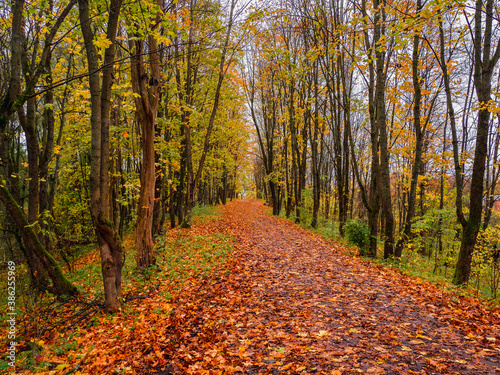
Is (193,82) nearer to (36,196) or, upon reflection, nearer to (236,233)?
(236,233)

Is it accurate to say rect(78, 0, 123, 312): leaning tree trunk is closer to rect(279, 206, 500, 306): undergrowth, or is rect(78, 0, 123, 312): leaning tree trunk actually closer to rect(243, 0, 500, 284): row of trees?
rect(243, 0, 500, 284): row of trees

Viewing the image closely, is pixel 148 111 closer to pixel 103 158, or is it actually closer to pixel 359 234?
pixel 103 158

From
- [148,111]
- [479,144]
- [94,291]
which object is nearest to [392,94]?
[479,144]

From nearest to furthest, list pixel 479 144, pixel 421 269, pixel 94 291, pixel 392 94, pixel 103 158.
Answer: pixel 103 158
pixel 94 291
pixel 479 144
pixel 421 269
pixel 392 94

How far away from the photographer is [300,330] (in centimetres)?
416

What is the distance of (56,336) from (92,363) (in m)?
1.19

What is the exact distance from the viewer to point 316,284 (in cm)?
619

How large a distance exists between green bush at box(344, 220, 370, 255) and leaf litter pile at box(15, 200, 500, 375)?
2.39m

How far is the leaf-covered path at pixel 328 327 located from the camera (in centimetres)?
324

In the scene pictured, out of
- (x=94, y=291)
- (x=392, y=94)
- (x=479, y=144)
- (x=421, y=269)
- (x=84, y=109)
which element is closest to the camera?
(x=94, y=291)

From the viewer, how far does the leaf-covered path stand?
3242 mm

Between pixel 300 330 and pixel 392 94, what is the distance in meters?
12.8

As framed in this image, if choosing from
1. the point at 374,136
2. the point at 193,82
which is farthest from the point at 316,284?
the point at 193,82

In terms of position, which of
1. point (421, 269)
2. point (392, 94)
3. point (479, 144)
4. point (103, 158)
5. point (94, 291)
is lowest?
point (421, 269)
